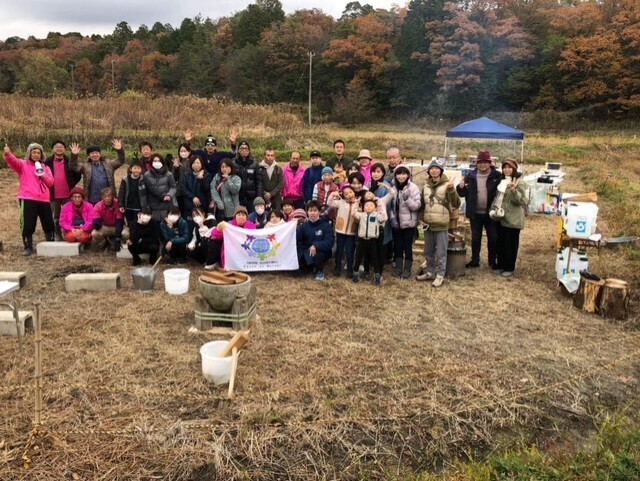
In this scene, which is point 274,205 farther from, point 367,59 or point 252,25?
point 252,25

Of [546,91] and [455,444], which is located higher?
[546,91]

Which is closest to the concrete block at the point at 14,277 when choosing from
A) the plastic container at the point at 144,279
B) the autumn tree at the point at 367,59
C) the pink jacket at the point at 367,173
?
the plastic container at the point at 144,279

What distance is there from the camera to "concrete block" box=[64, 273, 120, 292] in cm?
633

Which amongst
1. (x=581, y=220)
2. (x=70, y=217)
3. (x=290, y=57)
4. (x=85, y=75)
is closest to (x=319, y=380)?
(x=581, y=220)

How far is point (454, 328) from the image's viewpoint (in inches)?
214

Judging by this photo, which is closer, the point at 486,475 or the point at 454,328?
the point at 486,475

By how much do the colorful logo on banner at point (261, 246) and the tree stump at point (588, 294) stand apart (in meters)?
3.64

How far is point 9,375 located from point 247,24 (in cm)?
7063

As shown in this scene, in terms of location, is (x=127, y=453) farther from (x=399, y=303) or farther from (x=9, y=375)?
(x=399, y=303)

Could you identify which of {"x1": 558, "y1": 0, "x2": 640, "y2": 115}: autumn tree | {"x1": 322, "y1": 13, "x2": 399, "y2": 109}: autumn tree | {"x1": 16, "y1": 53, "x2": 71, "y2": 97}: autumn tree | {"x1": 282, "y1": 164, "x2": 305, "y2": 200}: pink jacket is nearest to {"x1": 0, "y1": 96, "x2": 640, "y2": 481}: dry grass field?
{"x1": 282, "y1": 164, "x2": 305, "y2": 200}: pink jacket

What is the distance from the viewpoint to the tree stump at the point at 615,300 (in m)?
5.72

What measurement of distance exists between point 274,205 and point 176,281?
94.9 inches

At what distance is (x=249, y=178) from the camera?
309 inches

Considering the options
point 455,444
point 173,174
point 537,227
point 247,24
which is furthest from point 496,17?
point 455,444
